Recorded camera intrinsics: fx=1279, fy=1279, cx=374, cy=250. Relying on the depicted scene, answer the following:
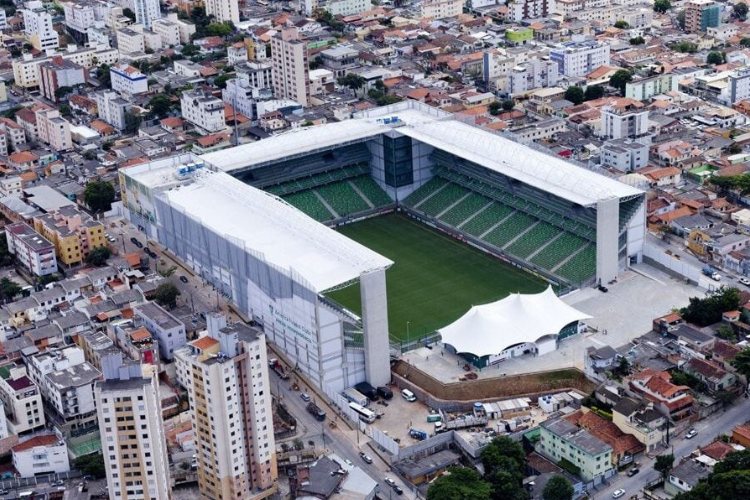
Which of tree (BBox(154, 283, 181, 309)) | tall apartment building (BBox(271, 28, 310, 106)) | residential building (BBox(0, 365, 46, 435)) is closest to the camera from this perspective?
residential building (BBox(0, 365, 46, 435))

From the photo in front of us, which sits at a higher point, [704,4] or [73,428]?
[704,4]

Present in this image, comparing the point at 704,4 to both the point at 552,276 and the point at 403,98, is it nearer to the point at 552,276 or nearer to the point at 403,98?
the point at 403,98

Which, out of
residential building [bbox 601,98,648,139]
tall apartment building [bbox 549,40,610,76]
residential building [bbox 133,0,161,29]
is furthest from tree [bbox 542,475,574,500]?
residential building [bbox 133,0,161,29]

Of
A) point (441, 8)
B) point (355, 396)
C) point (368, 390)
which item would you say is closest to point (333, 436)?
point (355, 396)

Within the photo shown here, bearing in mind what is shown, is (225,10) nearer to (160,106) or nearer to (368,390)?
(160,106)

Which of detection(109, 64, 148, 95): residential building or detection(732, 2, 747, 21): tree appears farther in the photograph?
detection(732, 2, 747, 21): tree

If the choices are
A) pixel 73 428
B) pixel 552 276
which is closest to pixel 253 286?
pixel 73 428

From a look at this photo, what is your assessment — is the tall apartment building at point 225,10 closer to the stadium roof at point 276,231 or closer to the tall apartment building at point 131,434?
the stadium roof at point 276,231

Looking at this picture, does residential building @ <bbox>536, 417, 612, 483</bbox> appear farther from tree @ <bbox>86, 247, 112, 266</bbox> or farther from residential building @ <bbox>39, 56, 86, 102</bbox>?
residential building @ <bbox>39, 56, 86, 102</bbox>
